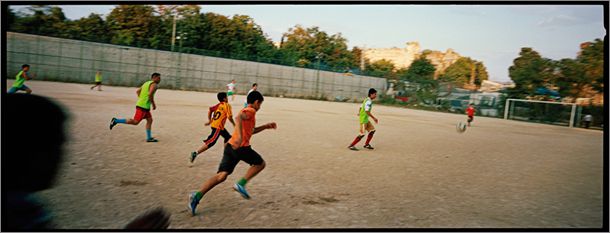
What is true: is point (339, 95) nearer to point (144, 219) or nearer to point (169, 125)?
point (169, 125)

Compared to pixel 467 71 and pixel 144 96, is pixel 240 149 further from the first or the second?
pixel 467 71

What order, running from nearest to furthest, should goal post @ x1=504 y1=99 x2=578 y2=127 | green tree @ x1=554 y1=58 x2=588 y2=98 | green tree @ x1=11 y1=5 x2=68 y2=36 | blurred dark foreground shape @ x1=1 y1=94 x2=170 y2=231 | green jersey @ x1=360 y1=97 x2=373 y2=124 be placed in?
blurred dark foreground shape @ x1=1 y1=94 x2=170 y2=231 < green jersey @ x1=360 y1=97 x2=373 y2=124 < green tree @ x1=554 y1=58 x2=588 y2=98 < green tree @ x1=11 y1=5 x2=68 y2=36 < goal post @ x1=504 y1=99 x2=578 y2=127

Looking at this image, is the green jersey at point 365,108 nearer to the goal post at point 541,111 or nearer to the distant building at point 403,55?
the goal post at point 541,111

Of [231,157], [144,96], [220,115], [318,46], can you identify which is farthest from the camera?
[318,46]

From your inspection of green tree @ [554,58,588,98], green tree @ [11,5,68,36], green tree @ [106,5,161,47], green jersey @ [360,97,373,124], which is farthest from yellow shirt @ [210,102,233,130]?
green tree @ [106,5,161,47]

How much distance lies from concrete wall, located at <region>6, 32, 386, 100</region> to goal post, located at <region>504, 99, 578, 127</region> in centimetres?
1112

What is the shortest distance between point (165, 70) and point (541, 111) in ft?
86.3

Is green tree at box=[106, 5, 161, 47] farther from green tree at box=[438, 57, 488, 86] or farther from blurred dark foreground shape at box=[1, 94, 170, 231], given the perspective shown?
green tree at box=[438, 57, 488, 86]

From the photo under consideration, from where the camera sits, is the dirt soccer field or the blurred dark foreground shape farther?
the dirt soccer field

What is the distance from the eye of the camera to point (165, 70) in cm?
2989

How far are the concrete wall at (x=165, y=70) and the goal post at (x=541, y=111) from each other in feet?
36.5

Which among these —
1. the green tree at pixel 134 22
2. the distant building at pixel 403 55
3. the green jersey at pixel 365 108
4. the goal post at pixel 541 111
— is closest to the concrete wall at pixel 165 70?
the green tree at pixel 134 22

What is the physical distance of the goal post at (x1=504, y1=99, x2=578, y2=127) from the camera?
22.8 meters

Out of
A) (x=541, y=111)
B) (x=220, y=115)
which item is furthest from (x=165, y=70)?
(x=541, y=111)
